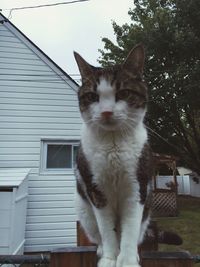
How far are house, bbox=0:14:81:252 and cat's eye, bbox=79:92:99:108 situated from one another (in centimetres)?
470

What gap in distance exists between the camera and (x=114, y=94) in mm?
1263

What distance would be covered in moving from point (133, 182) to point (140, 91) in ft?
1.42

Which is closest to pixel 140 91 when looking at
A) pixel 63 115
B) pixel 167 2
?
pixel 63 115

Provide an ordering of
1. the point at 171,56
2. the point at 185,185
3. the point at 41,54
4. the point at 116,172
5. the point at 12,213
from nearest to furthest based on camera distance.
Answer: the point at 116,172
the point at 12,213
the point at 41,54
the point at 171,56
the point at 185,185

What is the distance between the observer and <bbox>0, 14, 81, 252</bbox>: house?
5.84m

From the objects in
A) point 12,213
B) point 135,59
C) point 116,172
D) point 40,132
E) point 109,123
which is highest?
point 40,132

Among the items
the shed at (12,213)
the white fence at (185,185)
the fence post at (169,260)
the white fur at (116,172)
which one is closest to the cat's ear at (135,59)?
the white fur at (116,172)

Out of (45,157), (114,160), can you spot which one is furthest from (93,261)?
(45,157)

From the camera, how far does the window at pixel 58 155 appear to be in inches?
236

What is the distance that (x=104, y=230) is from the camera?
1.19 meters

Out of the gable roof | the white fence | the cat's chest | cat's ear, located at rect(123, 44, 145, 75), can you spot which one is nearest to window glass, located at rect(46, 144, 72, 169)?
the gable roof

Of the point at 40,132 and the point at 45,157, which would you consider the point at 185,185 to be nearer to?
the point at 45,157

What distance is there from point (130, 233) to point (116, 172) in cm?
24

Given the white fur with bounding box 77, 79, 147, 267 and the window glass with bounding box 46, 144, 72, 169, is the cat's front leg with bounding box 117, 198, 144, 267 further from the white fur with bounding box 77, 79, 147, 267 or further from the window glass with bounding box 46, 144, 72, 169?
the window glass with bounding box 46, 144, 72, 169
